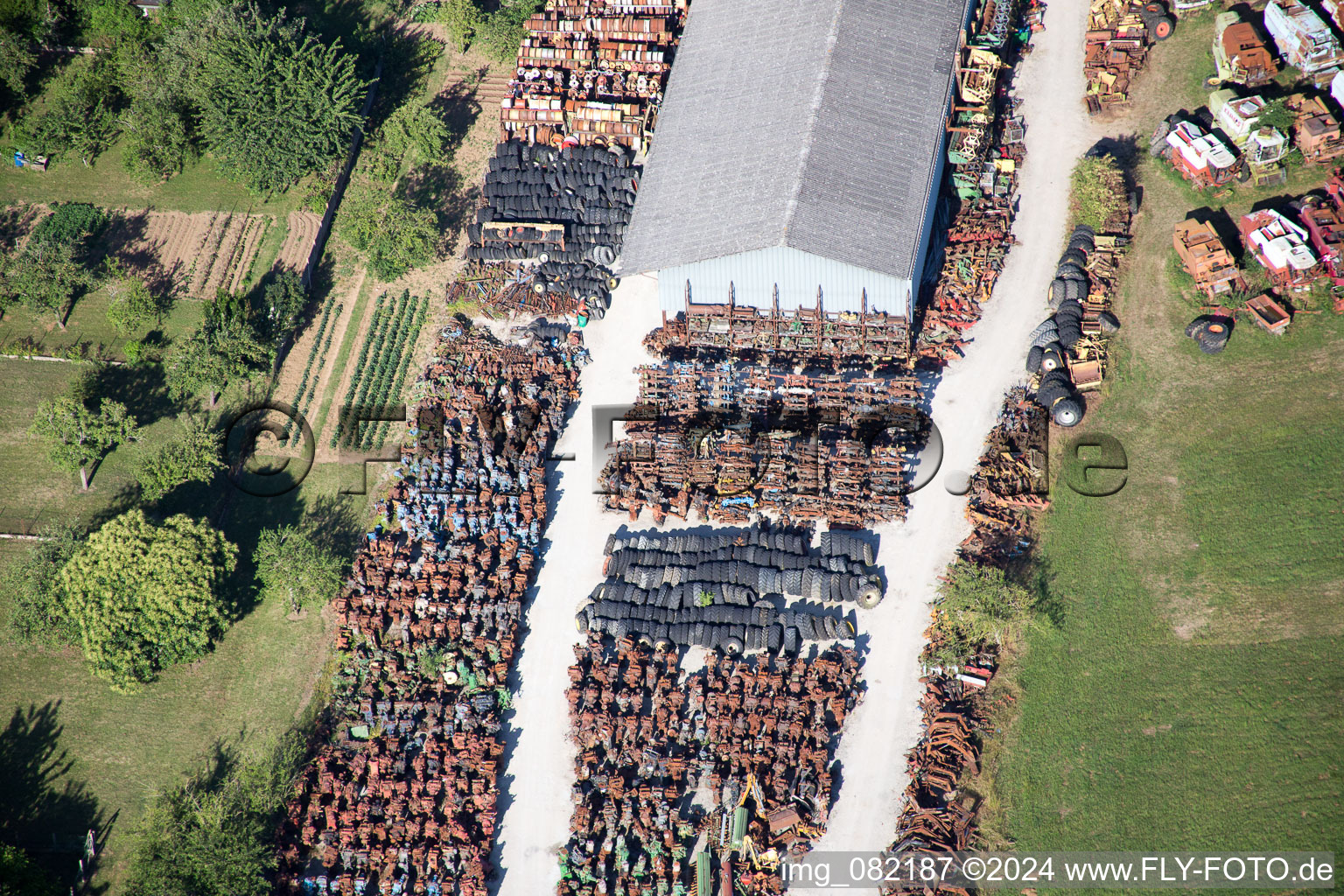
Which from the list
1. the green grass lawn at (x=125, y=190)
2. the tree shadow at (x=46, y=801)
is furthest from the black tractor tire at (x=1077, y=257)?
the tree shadow at (x=46, y=801)

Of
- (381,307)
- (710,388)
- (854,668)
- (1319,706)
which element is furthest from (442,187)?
(1319,706)

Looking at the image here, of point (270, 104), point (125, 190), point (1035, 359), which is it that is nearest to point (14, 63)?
point (125, 190)

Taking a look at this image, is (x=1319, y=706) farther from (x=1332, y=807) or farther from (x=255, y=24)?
(x=255, y=24)

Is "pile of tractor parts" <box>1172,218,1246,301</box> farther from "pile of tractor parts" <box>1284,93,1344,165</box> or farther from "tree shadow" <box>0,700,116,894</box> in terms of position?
"tree shadow" <box>0,700,116,894</box>

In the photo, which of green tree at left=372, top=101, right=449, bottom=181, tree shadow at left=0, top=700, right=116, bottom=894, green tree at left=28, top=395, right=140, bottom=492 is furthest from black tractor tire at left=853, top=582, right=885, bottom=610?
green tree at left=28, top=395, right=140, bottom=492

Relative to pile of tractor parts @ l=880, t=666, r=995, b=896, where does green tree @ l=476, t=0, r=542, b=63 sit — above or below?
above

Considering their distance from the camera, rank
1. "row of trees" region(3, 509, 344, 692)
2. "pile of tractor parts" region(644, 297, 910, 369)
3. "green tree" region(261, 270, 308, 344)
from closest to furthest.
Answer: "row of trees" region(3, 509, 344, 692)
"pile of tractor parts" region(644, 297, 910, 369)
"green tree" region(261, 270, 308, 344)

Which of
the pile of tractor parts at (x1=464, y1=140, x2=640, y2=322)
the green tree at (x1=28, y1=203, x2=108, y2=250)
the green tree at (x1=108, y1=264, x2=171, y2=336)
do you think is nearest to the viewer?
the green tree at (x1=108, y1=264, x2=171, y2=336)

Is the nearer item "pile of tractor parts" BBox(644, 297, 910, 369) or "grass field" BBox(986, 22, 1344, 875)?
"grass field" BBox(986, 22, 1344, 875)
